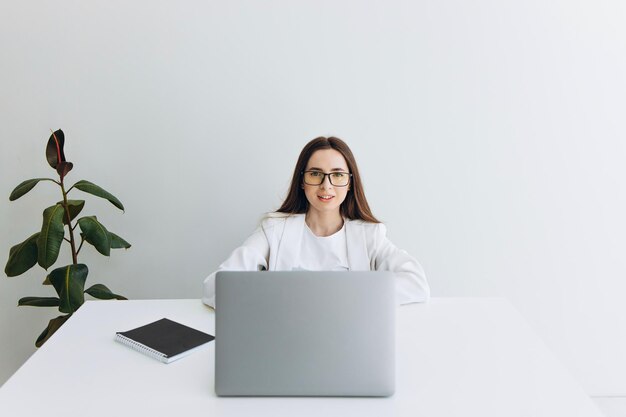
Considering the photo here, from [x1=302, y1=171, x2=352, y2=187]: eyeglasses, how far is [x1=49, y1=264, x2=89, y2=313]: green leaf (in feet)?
3.48

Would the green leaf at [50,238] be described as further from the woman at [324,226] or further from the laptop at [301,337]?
the laptop at [301,337]

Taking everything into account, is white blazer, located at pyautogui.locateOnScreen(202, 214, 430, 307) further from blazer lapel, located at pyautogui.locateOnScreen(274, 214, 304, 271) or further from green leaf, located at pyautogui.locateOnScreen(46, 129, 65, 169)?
green leaf, located at pyautogui.locateOnScreen(46, 129, 65, 169)

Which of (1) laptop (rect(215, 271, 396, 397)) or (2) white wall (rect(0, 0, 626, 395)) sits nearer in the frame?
(1) laptop (rect(215, 271, 396, 397))

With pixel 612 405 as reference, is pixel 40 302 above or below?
above

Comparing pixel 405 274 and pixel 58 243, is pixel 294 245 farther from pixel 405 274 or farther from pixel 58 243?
pixel 58 243

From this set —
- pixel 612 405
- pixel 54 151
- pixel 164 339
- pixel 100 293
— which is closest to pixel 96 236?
pixel 100 293

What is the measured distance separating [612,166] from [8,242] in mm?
3086

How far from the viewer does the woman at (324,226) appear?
2.18m

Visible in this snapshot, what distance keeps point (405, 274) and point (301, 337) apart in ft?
2.55

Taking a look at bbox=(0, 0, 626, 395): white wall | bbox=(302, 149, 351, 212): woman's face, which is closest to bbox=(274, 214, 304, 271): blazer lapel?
bbox=(302, 149, 351, 212): woman's face

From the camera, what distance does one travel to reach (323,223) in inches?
90.1

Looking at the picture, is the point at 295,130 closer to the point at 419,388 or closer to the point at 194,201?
the point at 194,201

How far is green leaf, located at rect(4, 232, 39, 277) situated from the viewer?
2.30 metres

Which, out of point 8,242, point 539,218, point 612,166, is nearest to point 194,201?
point 8,242
